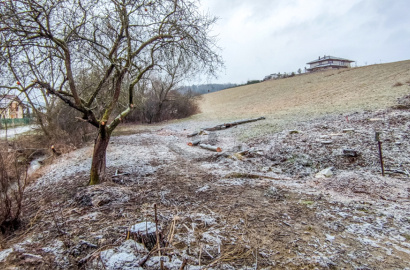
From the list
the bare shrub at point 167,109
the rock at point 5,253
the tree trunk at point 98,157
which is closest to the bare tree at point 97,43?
the tree trunk at point 98,157

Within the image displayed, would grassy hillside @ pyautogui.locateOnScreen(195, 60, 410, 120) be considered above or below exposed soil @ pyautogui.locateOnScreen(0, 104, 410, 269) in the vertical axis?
above

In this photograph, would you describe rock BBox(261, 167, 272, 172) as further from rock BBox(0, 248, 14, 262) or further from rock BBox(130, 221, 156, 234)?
rock BBox(0, 248, 14, 262)

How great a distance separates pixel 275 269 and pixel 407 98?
12.6 m

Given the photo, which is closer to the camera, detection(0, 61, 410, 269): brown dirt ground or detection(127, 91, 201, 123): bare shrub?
detection(0, 61, 410, 269): brown dirt ground

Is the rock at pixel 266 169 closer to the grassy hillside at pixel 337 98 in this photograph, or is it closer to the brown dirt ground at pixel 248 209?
the brown dirt ground at pixel 248 209

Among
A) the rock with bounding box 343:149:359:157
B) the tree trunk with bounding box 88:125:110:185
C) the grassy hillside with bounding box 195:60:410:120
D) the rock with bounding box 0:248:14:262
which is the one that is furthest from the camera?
the grassy hillside with bounding box 195:60:410:120

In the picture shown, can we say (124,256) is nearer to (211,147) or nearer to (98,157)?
(98,157)

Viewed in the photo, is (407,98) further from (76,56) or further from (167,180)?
(76,56)

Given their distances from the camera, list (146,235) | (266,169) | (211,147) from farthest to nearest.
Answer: (211,147) < (266,169) < (146,235)

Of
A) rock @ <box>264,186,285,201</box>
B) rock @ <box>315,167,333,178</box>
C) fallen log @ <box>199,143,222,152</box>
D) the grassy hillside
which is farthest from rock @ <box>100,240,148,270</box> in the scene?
the grassy hillside

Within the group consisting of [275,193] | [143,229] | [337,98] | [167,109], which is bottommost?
[275,193]

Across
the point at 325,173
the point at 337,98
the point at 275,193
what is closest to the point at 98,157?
the point at 275,193

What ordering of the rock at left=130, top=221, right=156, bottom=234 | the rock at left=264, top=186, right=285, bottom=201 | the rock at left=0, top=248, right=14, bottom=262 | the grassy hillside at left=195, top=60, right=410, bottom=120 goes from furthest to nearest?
the grassy hillside at left=195, top=60, right=410, bottom=120
the rock at left=264, top=186, right=285, bottom=201
the rock at left=130, top=221, right=156, bottom=234
the rock at left=0, top=248, right=14, bottom=262

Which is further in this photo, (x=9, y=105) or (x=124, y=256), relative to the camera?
(x=9, y=105)
